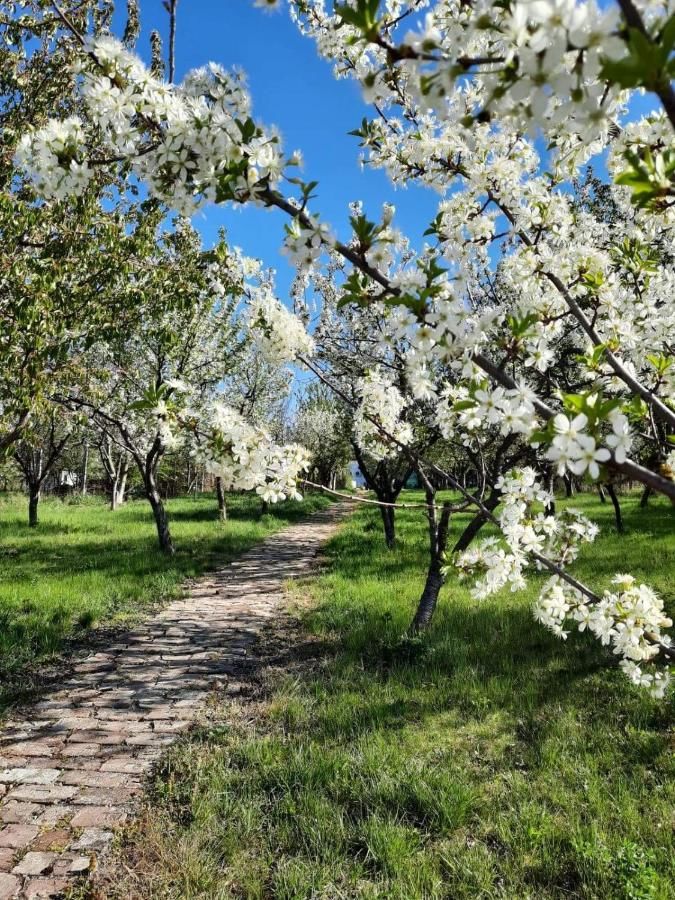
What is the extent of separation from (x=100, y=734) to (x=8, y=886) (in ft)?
5.78

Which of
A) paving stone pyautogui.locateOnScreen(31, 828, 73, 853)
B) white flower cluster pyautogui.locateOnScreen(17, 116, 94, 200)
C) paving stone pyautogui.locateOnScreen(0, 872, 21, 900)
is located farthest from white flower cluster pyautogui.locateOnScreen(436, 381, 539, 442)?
paving stone pyautogui.locateOnScreen(31, 828, 73, 853)

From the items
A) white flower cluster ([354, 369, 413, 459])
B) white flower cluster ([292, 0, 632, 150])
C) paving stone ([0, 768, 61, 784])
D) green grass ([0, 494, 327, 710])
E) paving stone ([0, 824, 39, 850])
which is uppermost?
white flower cluster ([292, 0, 632, 150])

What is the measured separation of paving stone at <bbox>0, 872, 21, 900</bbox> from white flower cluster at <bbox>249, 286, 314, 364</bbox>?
10.6 feet

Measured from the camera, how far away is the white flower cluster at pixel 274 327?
12.1 feet

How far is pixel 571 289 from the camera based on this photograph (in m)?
3.19

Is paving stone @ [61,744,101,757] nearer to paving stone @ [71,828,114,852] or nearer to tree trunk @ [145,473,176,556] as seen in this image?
paving stone @ [71,828,114,852]

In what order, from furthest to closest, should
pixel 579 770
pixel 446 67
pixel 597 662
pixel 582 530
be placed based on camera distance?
pixel 597 662 → pixel 579 770 → pixel 582 530 → pixel 446 67

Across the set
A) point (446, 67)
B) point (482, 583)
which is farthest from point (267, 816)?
point (446, 67)

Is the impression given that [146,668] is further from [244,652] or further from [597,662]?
[597,662]

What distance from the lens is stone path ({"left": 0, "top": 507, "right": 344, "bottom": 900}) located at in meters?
3.44

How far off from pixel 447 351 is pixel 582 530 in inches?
73.3

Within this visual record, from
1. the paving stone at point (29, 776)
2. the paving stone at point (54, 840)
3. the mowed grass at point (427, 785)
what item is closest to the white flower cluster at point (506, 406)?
the mowed grass at point (427, 785)

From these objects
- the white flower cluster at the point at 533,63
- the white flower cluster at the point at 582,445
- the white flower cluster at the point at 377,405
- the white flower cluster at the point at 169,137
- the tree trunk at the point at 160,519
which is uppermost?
the white flower cluster at the point at 169,137

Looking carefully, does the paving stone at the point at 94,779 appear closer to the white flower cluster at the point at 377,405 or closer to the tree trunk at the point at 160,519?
the white flower cluster at the point at 377,405
